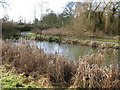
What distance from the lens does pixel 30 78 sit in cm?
375

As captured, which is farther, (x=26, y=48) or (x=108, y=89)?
(x=26, y=48)

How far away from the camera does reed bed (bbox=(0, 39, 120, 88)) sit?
336 centimetres

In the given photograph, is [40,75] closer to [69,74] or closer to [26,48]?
[69,74]

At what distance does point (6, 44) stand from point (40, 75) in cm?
243

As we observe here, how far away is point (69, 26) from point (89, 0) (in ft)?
14.8

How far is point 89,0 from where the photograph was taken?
60.2ft

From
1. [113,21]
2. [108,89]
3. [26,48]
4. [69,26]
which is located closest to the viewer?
[108,89]

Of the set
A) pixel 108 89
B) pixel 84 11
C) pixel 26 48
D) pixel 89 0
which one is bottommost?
pixel 108 89

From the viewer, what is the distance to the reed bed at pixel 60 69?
336 cm

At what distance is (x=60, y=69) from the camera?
3709 mm

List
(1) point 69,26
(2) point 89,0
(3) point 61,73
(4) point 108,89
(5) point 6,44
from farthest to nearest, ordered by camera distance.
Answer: (1) point 69,26 < (2) point 89,0 < (5) point 6,44 < (3) point 61,73 < (4) point 108,89

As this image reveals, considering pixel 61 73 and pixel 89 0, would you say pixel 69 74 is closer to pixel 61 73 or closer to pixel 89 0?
pixel 61 73

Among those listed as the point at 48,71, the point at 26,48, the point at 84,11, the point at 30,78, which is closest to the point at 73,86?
the point at 48,71

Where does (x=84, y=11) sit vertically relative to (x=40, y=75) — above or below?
above
